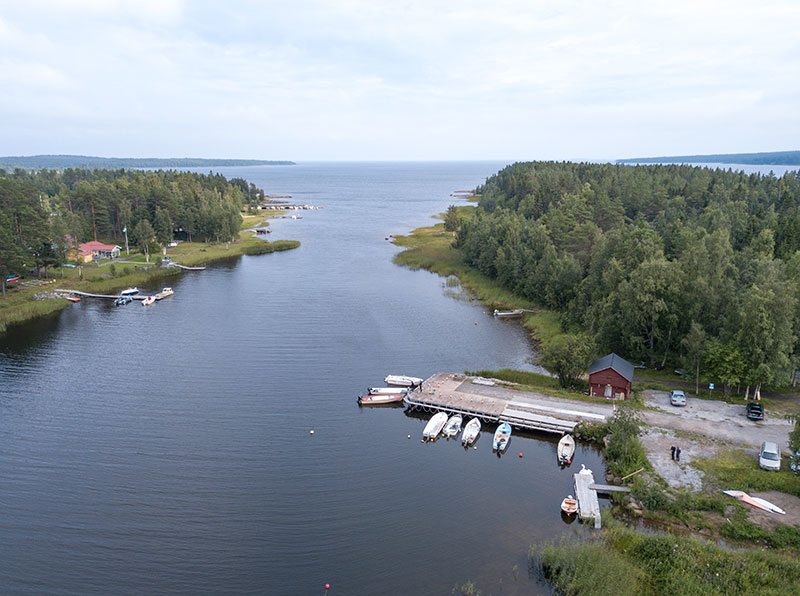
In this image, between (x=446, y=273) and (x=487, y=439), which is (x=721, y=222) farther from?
(x=487, y=439)

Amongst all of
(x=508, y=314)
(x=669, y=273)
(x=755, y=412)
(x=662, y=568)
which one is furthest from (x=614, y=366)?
(x=508, y=314)

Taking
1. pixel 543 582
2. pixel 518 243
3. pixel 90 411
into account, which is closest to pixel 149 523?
pixel 90 411

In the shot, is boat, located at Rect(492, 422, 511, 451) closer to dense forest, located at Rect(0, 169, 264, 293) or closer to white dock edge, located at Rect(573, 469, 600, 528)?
white dock edge, located at Rect(573, 469, 600, 528)

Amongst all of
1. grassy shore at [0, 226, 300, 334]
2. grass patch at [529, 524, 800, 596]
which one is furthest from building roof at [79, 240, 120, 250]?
grass patch at [529, 524, 800, 596]

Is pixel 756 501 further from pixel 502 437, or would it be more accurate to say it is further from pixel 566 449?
pixel 502 437

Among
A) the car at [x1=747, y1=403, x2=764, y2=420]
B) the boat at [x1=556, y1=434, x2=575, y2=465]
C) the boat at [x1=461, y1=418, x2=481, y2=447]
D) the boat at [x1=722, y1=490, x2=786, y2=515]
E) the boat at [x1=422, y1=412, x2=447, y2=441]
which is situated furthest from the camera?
the boat at [x1=422, y1=412, x2=447, y2=441]

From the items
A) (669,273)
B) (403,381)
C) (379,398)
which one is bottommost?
(379,398)
